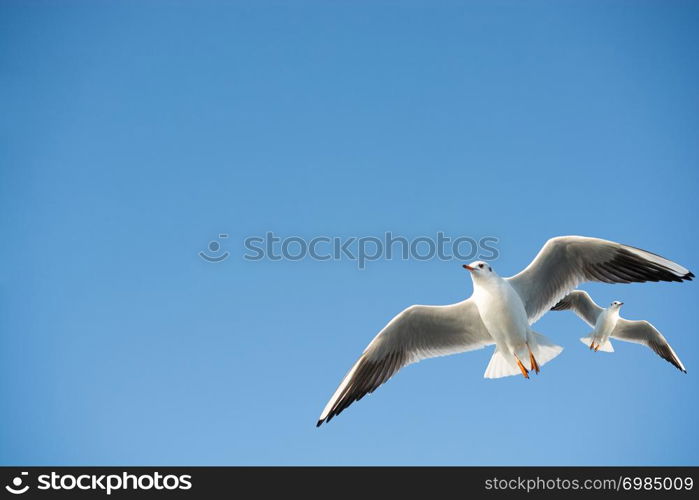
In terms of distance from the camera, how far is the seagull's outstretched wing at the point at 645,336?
371 inches

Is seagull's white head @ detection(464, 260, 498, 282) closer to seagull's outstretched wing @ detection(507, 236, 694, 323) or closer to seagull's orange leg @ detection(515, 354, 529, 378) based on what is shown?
seagull's outstretched wing @ detection(507, 236, 694, 323)

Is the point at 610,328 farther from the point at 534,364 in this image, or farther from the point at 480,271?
the point at 480,271

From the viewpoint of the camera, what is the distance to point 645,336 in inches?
377

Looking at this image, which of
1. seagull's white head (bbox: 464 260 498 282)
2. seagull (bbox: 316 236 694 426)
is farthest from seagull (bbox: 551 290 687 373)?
seagull's white head (bbox: 464 260 498 282)

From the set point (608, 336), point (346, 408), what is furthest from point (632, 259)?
point (608, 336)

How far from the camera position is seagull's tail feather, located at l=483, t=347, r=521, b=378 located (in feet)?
19.8

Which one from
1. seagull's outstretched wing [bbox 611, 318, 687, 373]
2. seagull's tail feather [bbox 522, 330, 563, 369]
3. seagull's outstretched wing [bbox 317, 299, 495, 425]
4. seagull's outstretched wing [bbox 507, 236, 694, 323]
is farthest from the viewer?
seagull's outstretched wing [bbox 611, 318, 687, 373]

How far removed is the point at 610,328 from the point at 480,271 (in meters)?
3.86
